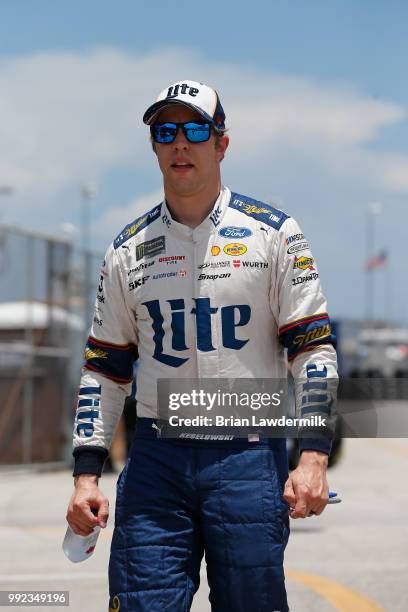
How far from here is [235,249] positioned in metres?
4.00

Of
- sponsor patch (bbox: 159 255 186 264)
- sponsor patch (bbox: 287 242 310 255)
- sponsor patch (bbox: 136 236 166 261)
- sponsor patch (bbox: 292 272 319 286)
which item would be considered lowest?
sponsor patch (bbox: 292 272 319 286)

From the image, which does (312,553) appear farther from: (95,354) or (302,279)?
(302,279)

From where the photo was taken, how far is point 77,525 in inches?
153

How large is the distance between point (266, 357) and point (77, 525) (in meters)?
0.84

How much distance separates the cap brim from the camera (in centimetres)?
397

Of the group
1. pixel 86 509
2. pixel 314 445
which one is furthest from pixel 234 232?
pixel 86 509

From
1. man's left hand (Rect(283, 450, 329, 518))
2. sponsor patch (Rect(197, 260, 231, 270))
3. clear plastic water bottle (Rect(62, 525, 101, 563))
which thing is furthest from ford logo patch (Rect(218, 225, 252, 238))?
clear plastic water bottle (Rect(62, 525, 101, 563))

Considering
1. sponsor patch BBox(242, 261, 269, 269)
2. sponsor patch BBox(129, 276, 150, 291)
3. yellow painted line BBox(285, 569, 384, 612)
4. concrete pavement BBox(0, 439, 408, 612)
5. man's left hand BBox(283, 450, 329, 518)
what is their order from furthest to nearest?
concrete pavement BBox(0, 439, 408, 612) → yellow painted line BBox(285, 569, 384, 612) → sponsor patch BBox(129, 276, 150, 291) → sponsor patch BBox(242, 261, 269, 269) → man's left hand BBox(283, 450, 329, 518)

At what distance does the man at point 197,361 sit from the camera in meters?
3.80

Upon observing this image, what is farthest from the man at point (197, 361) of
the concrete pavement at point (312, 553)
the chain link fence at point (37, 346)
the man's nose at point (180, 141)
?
the chain link fence at point (37, 346)

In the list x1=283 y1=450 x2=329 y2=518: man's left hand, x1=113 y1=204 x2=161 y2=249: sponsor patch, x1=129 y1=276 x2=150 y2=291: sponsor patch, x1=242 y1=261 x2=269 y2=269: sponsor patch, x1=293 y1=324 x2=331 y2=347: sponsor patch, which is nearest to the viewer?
x1=283 y1=450 x2=329 y2=518: man's left hand

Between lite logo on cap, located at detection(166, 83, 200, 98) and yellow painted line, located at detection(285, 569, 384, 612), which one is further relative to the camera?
yellow painted line, located at detection(285, 569, 384, 612)

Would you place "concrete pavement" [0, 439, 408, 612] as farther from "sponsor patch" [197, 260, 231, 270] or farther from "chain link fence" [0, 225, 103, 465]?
"sponsor patch" [197, 260, 231, 270]

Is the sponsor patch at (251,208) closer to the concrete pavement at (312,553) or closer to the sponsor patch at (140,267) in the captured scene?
the sponsor patch at (140,267)
